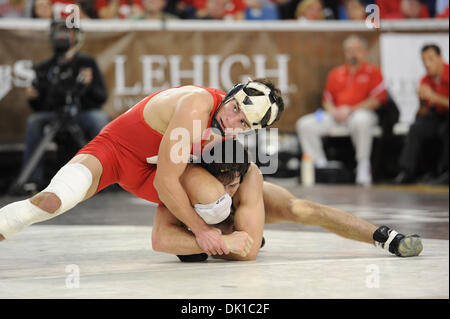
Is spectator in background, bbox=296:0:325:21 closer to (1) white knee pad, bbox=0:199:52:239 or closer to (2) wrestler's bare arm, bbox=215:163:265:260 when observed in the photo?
(2) wrestler's bare arm, bbox=215:163:265:260

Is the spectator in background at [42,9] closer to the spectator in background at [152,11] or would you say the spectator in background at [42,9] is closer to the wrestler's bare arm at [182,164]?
the spectator in background at [152,11]

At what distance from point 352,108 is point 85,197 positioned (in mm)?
5156

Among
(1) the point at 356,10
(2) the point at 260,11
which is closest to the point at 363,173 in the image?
(1) the point at 356,10

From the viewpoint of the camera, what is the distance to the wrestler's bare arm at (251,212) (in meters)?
3.08

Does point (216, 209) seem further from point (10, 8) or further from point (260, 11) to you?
point (260, 11)

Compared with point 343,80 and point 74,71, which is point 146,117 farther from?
point 343,80

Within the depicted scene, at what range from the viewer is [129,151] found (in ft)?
10.9

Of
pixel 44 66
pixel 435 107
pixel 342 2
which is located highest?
pixel 342 2

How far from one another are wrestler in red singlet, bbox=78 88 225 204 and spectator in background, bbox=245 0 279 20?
5565 mm

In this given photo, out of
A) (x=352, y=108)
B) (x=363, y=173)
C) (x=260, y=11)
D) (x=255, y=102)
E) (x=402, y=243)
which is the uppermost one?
(x=260, y=11)

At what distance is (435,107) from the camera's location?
284 inches

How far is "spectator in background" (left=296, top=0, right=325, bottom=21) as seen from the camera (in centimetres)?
828

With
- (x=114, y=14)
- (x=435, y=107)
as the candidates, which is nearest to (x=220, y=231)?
(x=435, y=107)

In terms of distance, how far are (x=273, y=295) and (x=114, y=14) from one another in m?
6.53
